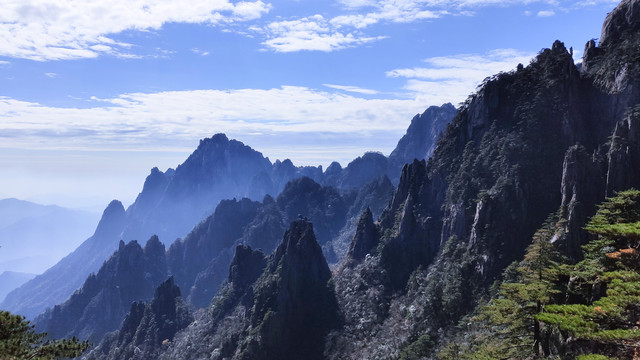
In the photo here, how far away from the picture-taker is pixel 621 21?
8906 cm

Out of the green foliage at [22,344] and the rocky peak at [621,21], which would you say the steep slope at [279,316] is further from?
the rocky peak at [621,21]

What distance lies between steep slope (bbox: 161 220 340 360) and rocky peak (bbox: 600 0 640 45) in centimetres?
9324

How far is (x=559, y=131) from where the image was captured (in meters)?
87.5

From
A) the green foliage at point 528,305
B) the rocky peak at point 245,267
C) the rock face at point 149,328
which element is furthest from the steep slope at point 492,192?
the rock face at point 149,328

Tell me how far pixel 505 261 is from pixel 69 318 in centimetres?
20677

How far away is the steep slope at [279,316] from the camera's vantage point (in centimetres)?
10169

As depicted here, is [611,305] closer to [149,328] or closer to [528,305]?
[528,305]

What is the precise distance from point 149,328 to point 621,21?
16863cm

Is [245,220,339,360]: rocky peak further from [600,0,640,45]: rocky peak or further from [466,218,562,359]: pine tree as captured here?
[600,0,640,45]: rocky peak

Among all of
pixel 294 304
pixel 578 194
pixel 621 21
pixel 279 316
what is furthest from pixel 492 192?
pixel 279 316

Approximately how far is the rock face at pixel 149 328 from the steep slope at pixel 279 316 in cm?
780

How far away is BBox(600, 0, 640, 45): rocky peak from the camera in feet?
279

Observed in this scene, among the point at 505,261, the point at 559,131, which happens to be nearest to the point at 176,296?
the point at 505,261

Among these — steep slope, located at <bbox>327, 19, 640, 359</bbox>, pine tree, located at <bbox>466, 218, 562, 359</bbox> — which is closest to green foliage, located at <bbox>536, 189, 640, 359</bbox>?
pine tree, located at <bbox>466, 218, 562, 359</bbox>
